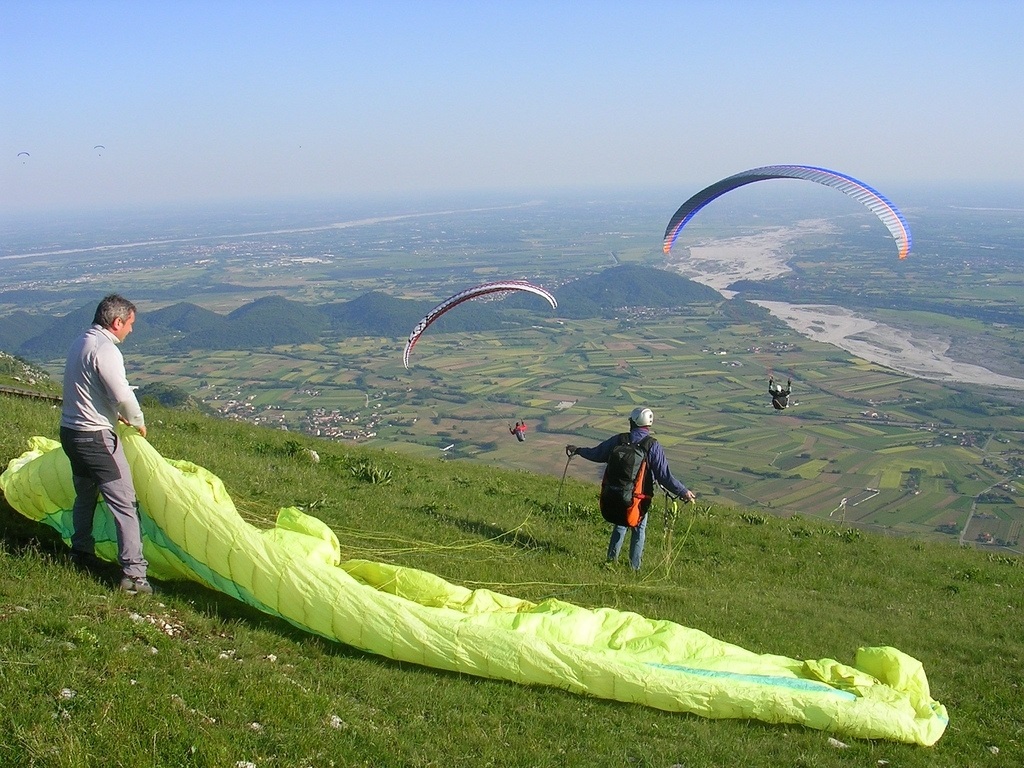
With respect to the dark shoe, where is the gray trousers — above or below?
above

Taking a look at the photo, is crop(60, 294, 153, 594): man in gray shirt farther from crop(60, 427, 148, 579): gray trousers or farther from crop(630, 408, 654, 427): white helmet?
crop(630, 408, 654, 427): white helmet

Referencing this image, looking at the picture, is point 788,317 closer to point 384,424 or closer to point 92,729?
point 384,424

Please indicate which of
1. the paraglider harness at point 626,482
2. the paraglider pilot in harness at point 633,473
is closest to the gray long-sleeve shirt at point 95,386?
the paraglider pilot in harness at point 633,473

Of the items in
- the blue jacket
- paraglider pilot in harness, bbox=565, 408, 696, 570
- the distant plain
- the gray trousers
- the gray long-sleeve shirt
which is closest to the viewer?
the gray long-sleeve shirt

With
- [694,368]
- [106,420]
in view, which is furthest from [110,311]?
[694,368]

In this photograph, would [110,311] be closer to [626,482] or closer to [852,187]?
[626,482]

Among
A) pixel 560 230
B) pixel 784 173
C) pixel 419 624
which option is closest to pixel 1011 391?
pixel 784 173

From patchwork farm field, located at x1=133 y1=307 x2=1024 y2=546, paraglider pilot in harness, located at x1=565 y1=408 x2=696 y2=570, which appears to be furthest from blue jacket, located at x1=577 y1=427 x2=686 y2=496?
patchwork farm field, located at x1=133 y1=307 x2=1024 y2=546
